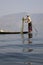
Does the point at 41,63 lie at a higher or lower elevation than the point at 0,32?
higher

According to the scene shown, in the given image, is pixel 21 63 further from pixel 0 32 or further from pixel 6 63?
pixel 0 32

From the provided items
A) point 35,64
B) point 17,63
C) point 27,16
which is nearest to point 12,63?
point 17,63

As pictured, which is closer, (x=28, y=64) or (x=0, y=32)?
(x=28, y=64)

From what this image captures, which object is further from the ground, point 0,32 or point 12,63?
point 12,63

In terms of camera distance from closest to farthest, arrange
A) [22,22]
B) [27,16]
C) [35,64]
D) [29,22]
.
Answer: [35,64]
[29,22]
[27,16]
[22,22]

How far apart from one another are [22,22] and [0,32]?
3.93 meters

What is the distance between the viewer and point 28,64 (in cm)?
798

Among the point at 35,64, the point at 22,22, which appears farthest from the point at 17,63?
the point at 22,22

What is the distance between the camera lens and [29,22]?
85.4ft

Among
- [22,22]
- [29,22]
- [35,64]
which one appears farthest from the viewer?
[22,22]

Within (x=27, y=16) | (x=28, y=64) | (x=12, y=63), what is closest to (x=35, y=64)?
(x=28, y=64)

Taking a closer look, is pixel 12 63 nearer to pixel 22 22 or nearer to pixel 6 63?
pixel 6 63

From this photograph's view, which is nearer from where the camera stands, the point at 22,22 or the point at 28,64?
the point at 28,64

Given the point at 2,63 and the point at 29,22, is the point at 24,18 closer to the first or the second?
the point at 29,22
